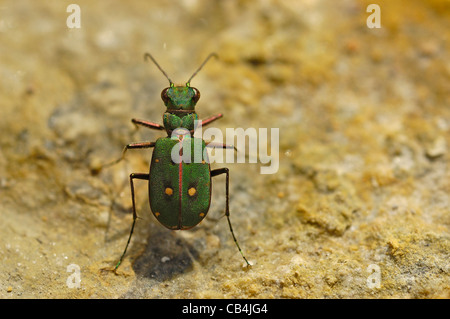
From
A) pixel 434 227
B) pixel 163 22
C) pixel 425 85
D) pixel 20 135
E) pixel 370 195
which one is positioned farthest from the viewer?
pixel 163 22

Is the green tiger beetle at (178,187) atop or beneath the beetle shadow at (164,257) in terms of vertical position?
atop

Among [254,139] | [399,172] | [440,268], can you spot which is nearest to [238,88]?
[254,139]

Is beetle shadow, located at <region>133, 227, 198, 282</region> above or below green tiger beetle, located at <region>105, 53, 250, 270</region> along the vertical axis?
below

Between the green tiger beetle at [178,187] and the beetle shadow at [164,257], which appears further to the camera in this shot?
the beetle shadow at [164,257]

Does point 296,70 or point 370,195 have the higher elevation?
point 296,70

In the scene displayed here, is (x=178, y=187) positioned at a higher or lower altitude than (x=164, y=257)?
higher

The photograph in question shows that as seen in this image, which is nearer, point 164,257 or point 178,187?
point 178,187
